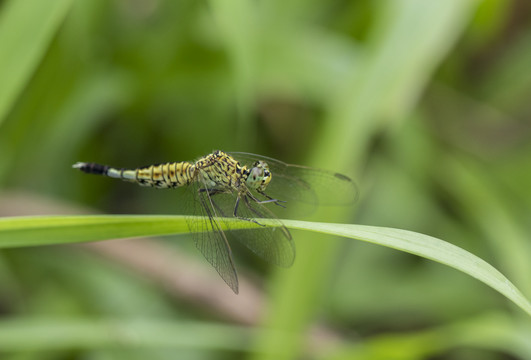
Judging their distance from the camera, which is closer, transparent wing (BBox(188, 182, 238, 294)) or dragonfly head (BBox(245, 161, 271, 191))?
transparent wing (BBox(188, 182, 238, 294))

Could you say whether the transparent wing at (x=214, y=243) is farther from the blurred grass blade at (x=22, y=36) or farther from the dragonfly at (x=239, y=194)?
the blurred grass blade at (x=22, y=36)

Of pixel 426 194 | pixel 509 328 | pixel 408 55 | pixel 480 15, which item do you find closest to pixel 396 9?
pixel 408 55

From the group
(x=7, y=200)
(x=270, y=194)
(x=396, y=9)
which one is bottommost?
(x=7, y=200)

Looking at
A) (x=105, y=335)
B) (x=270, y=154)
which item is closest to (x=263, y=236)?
(x=105, y=335)

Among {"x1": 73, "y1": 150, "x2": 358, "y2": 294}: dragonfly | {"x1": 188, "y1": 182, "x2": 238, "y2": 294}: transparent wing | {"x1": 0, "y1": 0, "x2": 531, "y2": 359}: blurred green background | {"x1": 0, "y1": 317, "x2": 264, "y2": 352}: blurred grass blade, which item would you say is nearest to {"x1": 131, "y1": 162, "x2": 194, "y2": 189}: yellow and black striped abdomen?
{"x1": 73, "y1": 150, "x2": 358, "y2": 294}: dragonfly

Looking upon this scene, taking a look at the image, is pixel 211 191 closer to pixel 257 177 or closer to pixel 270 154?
pixel 257 177

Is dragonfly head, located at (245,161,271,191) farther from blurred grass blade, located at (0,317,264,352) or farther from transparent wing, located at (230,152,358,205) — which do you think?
blurred grass blade, located at (0,317,264,352)

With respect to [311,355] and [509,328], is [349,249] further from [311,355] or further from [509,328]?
[509,328]

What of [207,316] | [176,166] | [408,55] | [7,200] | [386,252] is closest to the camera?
[176,166]
